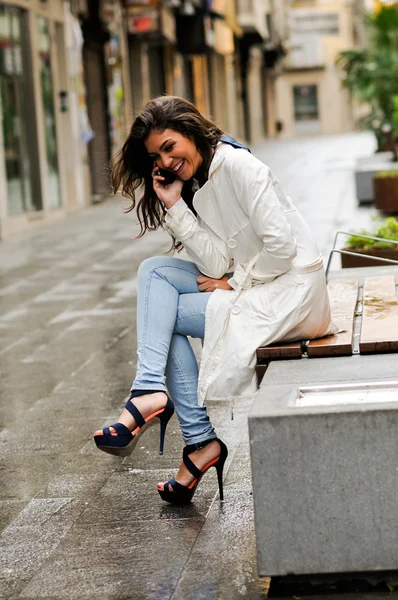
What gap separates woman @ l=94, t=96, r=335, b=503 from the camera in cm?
373

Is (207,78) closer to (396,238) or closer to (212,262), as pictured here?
(396,238)

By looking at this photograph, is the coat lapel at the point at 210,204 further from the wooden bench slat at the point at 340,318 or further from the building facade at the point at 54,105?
the building facade at the point at 54,105

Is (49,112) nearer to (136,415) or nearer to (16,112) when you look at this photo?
(16,112)

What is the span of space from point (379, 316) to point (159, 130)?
105 cm

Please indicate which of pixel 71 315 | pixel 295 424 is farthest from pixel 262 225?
pixel 71 315

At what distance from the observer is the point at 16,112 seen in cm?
1698

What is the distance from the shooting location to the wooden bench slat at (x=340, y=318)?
3736mm

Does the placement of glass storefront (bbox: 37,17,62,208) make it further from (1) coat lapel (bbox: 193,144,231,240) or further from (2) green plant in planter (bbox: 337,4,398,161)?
(1) coat lapel (bbox: 193,144,231,240)

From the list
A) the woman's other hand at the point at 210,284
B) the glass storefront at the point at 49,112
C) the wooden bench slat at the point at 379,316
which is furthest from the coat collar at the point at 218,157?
the glass storefront at the point at 49,112

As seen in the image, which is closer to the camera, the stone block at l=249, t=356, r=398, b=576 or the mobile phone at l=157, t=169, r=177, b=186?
the stone block at l=249, t=356, r=398, b=576

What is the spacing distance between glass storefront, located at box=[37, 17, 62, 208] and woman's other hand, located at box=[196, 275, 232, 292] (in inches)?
572

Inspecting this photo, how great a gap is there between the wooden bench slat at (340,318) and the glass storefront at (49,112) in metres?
13.6

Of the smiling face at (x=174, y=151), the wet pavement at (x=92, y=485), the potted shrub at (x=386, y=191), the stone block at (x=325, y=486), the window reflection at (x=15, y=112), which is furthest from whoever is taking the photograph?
the window reflection at (x=15, y=112)

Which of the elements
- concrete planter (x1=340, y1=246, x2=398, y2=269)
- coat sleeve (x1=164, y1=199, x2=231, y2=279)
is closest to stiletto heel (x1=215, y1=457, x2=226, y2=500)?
coat sleeve (x1=164, y1=199, x2=231, y2=279)
